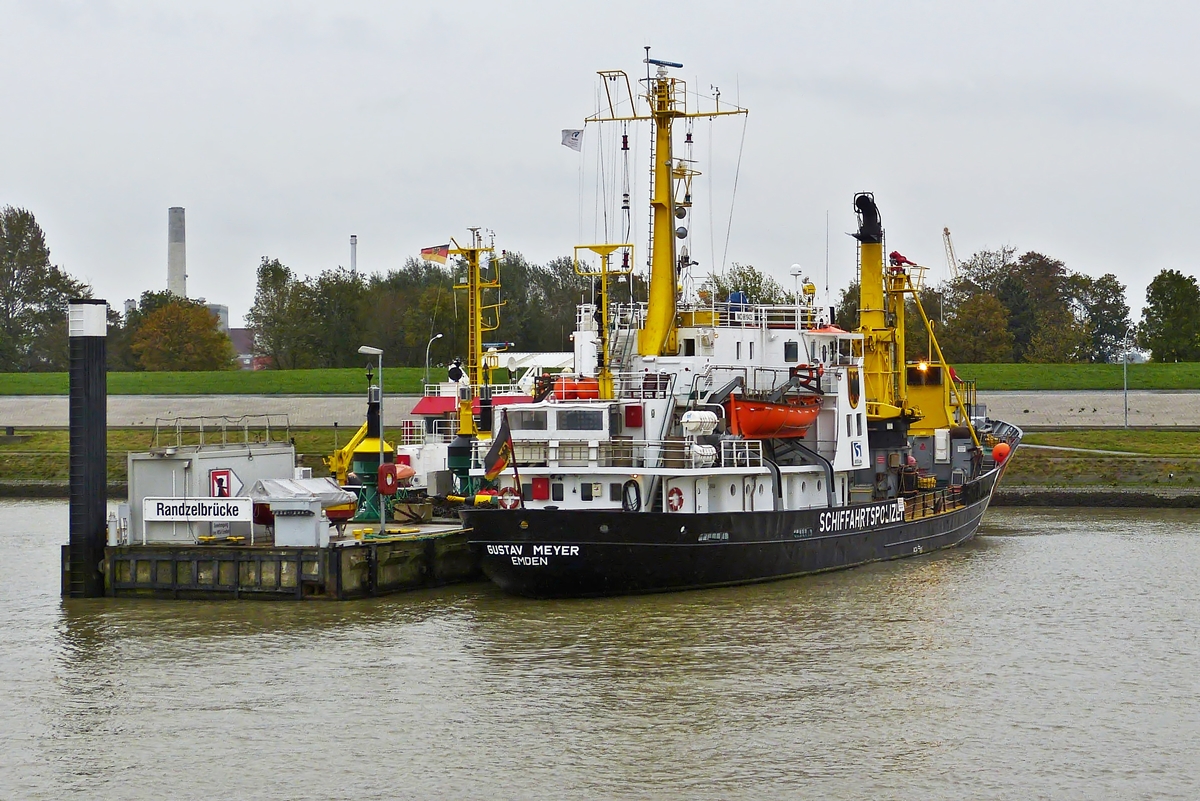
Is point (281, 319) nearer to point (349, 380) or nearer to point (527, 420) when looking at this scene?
point (349, 380)

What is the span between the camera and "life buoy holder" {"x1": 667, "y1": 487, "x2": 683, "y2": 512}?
3322cm

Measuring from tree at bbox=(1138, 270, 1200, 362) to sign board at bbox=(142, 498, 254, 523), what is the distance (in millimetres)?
72897

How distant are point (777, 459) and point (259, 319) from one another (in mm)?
75198

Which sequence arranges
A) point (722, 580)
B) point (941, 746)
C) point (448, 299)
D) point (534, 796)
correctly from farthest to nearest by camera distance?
point (448, 299)
point (722, 580)
point (941, 746)
point (534, 796)

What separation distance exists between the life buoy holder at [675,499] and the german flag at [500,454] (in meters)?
3.67

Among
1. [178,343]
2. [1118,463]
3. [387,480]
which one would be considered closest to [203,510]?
[387,480]

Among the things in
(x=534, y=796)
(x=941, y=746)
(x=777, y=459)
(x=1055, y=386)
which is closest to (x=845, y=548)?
(x=777, y=459)

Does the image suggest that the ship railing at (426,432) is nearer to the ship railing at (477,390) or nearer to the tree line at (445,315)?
the ship railing at (477,390)

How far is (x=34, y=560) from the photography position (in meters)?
41.2

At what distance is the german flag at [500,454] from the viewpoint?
32719 mm

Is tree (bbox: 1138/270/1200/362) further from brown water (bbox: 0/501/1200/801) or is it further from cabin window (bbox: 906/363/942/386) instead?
brown water (bbox: 0/501/1200/801)

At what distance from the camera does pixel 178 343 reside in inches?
3981

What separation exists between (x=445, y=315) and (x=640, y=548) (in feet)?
186

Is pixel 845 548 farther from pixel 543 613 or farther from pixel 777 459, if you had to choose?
pixel 543 613
